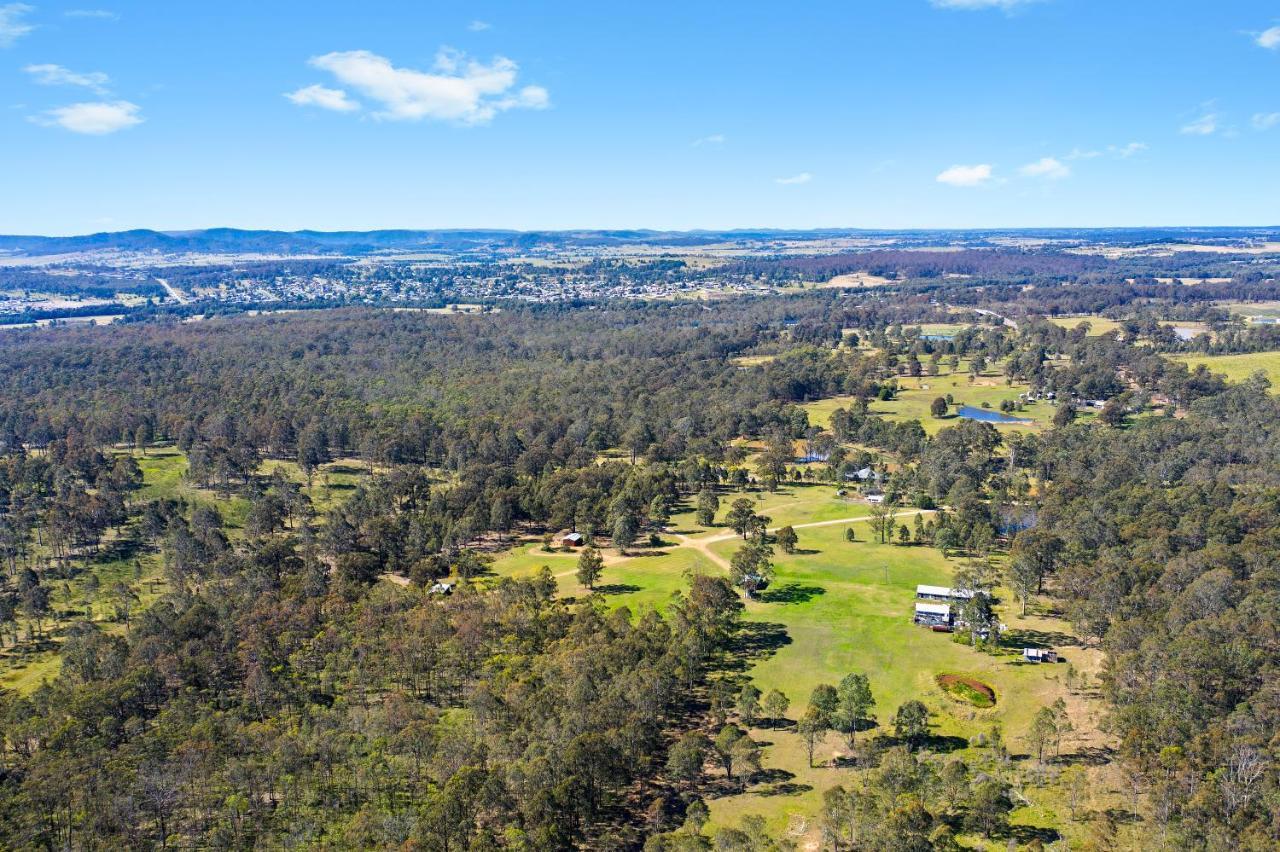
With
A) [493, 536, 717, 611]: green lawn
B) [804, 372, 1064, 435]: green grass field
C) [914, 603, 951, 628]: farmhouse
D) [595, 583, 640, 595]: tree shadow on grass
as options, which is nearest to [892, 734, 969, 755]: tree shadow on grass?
[914, 603, 951, 628]: farmhouse

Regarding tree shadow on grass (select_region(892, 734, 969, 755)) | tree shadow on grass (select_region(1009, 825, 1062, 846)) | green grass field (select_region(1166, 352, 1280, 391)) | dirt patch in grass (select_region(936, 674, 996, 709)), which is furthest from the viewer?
green grass field (select_region(1166, 352, 1280, 391))

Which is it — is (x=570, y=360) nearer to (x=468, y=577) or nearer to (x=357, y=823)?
(x=468, y=577)

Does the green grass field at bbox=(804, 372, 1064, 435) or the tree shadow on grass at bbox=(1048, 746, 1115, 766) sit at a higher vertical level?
the green grass field at bbox=(804, 372, 1064, 435)

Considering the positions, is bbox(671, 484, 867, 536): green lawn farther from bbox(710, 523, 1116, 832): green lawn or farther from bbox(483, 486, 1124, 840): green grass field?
bbox(710, 523, 1116, 832): green lawn

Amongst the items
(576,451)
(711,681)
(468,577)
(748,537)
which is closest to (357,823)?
(711,681)

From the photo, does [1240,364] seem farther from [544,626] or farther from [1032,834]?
[544,626]

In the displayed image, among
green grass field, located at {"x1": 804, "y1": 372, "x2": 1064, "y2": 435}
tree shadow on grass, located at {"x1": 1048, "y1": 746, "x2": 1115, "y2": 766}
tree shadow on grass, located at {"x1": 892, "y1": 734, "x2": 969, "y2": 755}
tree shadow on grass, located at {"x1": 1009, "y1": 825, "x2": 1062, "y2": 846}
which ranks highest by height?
green grass field, located at {"x1": 804, "y1": 372, "x2": 1064, "y2": 435}

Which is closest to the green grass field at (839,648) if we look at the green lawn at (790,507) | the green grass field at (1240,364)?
the green lawn at (790,507)
